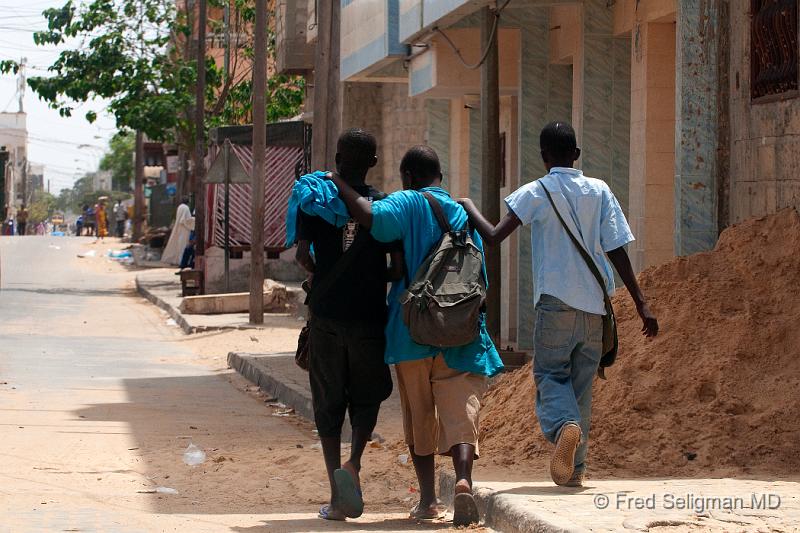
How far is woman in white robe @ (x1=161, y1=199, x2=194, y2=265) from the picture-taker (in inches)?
1318

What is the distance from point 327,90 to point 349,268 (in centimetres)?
948

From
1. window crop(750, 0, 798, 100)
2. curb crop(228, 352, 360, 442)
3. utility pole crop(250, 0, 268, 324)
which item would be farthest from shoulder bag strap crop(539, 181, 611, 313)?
utility pole crop(250, 0, 268, 324)

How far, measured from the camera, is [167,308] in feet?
75.6

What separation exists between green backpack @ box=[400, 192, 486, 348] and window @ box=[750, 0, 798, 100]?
→ 310 centimetres

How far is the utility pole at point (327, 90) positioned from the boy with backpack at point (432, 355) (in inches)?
351

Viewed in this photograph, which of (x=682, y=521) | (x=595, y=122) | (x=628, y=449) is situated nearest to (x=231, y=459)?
(x=628, y=449)

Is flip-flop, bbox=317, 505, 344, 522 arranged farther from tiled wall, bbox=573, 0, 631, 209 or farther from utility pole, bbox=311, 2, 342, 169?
utility pole, bbox=311, 2, 342, 169

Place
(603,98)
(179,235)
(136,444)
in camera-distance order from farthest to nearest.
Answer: (179,235) → (603,98) → (136,444)

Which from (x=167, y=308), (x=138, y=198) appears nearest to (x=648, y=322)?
(x=167, y=308)

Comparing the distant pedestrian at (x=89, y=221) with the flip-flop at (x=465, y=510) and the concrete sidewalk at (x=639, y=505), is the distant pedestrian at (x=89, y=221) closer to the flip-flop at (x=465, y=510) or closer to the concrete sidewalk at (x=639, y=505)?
the concrete sidewalk at (x=639, y=505)

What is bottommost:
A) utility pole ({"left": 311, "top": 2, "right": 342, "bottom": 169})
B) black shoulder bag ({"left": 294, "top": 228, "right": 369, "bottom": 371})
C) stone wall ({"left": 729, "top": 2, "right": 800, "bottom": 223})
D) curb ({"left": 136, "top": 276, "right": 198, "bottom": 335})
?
curb ({"left": 136, "top": 276, "right": 198, "bottom": 335})

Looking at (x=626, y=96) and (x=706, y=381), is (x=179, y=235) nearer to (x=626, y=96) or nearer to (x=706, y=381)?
(x=626, y=96)

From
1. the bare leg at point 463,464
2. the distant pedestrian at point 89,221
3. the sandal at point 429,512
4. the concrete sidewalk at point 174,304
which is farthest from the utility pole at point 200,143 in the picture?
the distant pedestrian at point 89,221

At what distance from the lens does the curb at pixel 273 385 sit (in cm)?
1090
